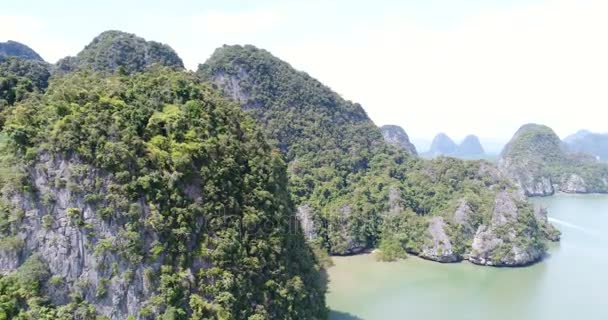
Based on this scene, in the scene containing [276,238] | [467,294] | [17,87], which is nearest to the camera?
[276,238]

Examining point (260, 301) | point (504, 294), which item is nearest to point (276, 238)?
point (260, 301)

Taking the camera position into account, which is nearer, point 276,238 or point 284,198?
point 276,238

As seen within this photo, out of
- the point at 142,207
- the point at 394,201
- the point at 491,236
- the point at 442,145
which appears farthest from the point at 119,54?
the point at 442,145

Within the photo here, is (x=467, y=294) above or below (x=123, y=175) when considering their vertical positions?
below

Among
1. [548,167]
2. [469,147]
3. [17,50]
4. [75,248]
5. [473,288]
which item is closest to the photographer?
[75,248]

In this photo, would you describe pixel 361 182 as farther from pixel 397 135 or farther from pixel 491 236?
pixel 397 135

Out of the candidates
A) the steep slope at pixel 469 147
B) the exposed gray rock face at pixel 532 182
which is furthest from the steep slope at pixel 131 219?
the steep slope at pixel 469 147

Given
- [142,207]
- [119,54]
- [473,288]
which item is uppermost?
[119,54]

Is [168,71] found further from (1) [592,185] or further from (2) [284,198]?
(1) [592,185]

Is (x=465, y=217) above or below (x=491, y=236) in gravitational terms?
above
